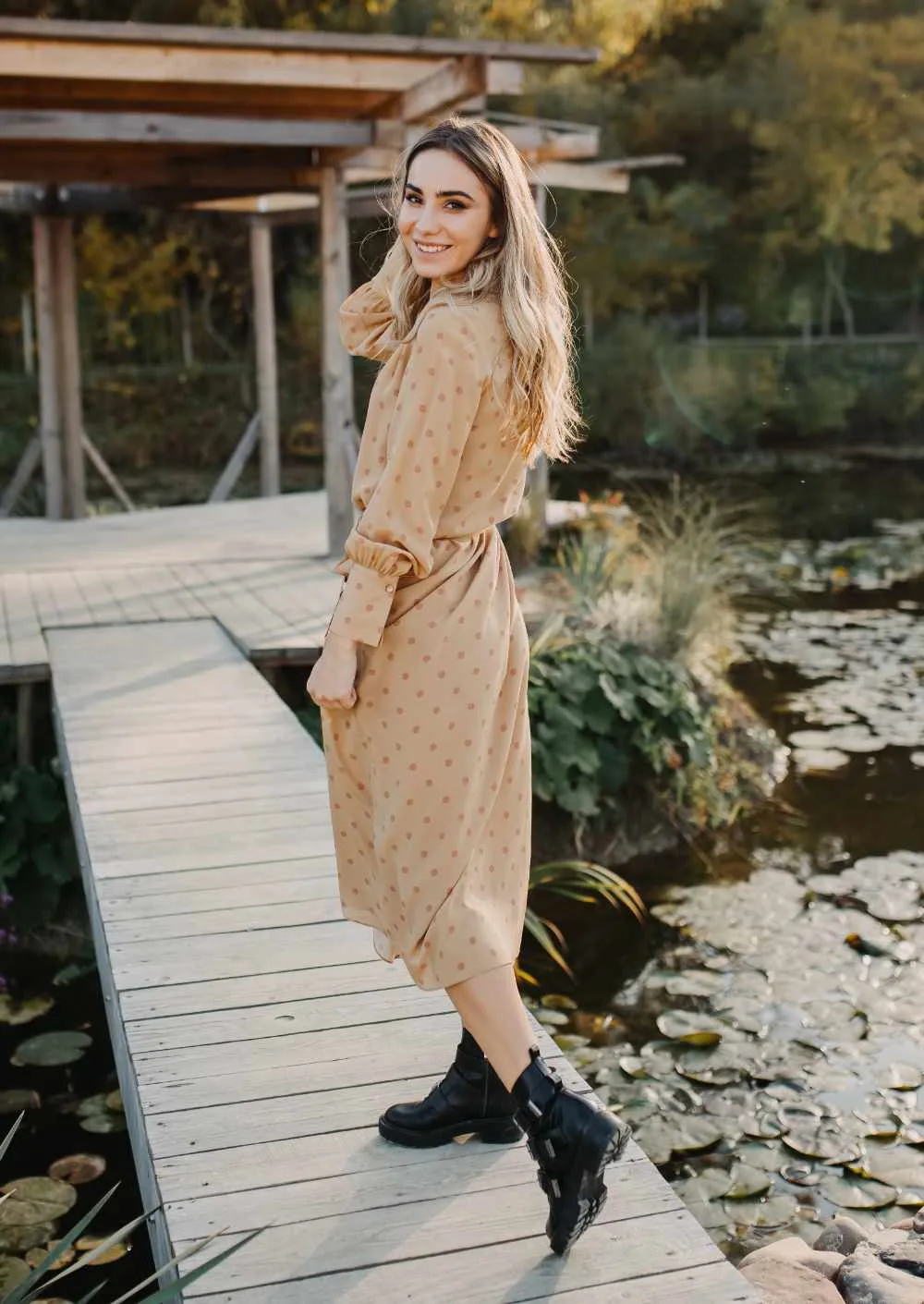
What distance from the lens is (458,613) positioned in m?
2.42

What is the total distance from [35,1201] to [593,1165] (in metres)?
2.02

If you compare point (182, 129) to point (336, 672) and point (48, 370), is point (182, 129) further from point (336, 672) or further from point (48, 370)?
point (336, 672)

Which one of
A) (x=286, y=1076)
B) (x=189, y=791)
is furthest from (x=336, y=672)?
(x=189, y=791)

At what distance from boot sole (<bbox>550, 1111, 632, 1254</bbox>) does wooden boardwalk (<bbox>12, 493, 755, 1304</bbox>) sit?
0.23 ft

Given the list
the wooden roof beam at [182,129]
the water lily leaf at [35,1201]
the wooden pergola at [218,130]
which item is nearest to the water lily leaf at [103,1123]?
the water lily leaf at [35,1201]

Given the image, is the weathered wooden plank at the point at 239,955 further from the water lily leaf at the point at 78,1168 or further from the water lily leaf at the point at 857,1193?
the water lily leaf at the point at 857,1193

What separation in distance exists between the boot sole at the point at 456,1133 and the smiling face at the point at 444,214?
142cm

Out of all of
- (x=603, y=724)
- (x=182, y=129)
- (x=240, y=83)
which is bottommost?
(x=603, y=724)

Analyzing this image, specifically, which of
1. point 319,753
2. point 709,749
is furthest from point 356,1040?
point 709,749

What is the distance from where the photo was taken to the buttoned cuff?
2350 mm

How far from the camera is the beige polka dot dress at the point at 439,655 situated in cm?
232

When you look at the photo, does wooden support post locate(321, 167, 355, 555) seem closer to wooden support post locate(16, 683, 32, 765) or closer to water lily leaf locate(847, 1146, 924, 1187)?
wooden support post locate(16, 683, 32, 765)

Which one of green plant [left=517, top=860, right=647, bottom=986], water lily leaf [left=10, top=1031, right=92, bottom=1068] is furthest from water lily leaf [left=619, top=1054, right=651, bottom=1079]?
water lily leaf [left=10, top=1031, right=92, bottom=1068]

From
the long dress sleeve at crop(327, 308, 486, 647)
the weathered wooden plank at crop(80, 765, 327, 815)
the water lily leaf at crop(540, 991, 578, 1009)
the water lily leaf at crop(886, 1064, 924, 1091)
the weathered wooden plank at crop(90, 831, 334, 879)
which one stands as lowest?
the water lily leaf at crop(540, 991, 578, 1009)
